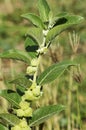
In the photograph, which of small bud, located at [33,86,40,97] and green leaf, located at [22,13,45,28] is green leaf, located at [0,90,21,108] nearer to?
small bud, located at [33,86,40,97]

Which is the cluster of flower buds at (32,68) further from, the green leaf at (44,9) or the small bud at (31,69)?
the green leaf at (44,9)

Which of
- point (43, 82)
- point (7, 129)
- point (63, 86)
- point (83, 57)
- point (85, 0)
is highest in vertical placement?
point (85, 0)

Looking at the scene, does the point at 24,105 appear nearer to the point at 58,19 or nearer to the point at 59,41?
the point at 58,19

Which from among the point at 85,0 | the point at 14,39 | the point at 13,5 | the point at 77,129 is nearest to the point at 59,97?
the point at 77,129

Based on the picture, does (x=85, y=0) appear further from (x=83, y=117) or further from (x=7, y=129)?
(x=7, y=129)

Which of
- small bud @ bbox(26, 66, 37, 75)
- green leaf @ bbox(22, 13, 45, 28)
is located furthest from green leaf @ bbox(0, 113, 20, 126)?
green leaf @ bbox(22, 13, 45, 28)

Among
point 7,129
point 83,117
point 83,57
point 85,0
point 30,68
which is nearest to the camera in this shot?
point 30,68

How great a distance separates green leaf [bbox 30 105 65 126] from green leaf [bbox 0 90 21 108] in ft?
0.23

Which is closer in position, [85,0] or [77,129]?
[77,129]

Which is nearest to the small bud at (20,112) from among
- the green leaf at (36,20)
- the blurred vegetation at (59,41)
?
the green leaf at (36,20)

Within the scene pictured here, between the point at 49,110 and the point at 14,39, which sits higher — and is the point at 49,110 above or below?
below

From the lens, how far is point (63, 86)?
3268mm

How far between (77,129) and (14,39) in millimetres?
2553

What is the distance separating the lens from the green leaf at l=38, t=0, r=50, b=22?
127 cm
